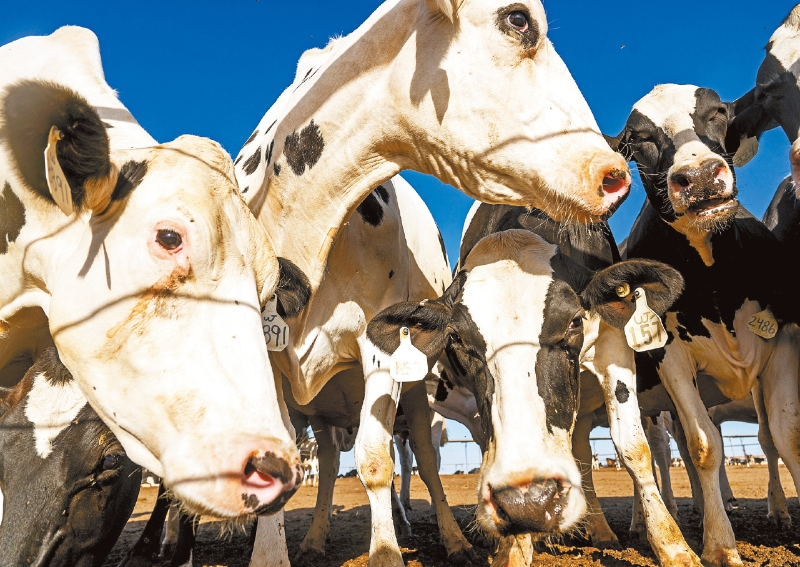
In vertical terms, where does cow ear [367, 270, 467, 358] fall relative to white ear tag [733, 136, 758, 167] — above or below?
below

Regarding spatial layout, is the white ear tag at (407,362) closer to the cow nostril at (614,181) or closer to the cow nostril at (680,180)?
the cow nostril at (614,181)

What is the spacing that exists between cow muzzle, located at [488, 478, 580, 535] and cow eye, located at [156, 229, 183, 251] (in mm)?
1809

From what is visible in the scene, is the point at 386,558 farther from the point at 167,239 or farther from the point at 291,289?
the point at 167,239

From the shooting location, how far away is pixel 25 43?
4340mm

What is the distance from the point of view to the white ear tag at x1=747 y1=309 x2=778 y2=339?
16.9ft

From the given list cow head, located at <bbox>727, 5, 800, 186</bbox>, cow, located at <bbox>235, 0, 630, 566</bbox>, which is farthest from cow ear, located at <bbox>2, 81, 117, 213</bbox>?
cow head, located at <bbox>727, 5, 800, 186</bbox>

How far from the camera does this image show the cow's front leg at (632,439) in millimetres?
4254

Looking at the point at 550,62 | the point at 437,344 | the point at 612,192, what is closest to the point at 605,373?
the point at 437,344

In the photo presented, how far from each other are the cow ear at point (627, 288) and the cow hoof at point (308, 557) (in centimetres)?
311

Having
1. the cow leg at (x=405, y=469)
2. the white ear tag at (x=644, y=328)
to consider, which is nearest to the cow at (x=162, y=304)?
the white ear tag at (x=644, y=328)

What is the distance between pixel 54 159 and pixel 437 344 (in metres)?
2.43

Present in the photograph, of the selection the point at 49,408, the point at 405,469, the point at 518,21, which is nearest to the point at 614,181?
the point at 518,21

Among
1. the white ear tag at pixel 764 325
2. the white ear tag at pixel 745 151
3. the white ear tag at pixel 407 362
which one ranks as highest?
the white ear tag at pixel 745 151

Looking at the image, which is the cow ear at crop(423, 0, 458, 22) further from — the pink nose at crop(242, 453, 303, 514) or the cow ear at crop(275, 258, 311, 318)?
the pink nose at crop(242, 453, 303, 514)
